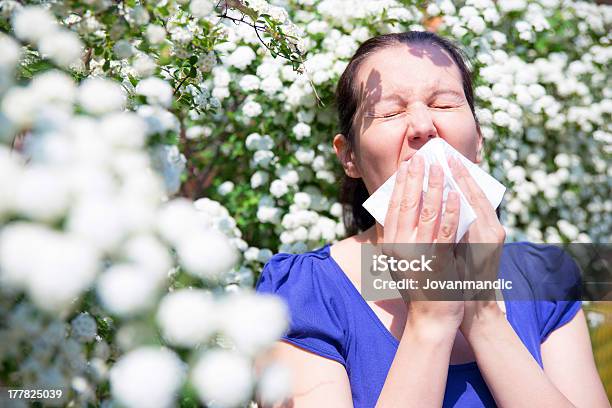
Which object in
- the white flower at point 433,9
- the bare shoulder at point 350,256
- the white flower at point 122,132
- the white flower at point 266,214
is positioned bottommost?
the white flower at point 266,214

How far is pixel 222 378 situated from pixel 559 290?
122cm

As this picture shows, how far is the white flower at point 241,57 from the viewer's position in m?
1.88

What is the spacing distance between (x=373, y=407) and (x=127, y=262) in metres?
0.84

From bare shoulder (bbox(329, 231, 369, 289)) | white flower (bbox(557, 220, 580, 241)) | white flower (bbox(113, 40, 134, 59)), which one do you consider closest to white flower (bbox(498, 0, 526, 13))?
white flower (bbox(557, 220, 580, 241))

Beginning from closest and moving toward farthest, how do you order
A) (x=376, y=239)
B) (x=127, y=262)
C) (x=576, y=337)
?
(x=127, y=262) < (x=576, y=337) < (x=376, y=239)

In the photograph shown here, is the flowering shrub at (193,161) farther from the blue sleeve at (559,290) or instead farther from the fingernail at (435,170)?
the blue sleeve at (559,290)

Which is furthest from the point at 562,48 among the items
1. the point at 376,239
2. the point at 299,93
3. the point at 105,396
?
the point at 105,396

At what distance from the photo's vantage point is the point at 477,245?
3.92 ft

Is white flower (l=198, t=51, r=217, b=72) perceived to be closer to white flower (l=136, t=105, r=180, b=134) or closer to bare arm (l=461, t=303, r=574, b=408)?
white flower (l=136, t=105, r=180, b=134)

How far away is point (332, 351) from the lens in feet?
3.99

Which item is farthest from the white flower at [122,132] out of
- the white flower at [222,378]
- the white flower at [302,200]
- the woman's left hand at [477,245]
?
the white flower at [302,200]

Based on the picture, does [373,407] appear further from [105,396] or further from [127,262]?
[127,262]

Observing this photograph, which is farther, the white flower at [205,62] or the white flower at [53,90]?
the white flower at [205,62]

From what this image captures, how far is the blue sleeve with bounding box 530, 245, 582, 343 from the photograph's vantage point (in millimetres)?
1389
